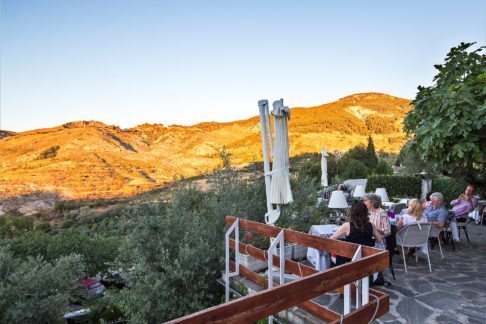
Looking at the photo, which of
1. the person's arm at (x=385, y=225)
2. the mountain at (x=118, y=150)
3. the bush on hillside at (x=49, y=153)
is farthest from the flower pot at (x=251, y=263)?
the bush on hillside at (x=49, y=153)

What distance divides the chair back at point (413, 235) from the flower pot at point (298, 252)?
1433 millimetres

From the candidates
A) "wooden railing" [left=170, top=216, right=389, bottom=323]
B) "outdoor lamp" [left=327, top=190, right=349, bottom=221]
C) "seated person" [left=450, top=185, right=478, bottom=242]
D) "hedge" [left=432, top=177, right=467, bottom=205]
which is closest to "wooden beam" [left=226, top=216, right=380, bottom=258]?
"wooden railing" [left=170, top=216, right=389, bottom=323]

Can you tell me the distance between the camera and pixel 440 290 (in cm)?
409

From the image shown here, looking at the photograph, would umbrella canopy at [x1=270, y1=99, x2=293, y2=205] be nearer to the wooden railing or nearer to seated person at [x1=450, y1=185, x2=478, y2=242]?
the wooden railing

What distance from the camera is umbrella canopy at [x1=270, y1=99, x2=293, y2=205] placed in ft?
14.5

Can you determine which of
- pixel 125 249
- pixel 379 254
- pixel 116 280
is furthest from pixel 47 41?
pixel 379 254

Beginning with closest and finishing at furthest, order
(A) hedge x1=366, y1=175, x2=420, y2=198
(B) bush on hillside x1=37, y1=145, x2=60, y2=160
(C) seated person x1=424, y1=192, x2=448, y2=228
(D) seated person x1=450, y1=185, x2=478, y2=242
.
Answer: (C) seated person x1=424, y1=192, x2=448, y2=228, (D) seated person x1=450, y1=185, x2=478, y2=242, (A) hedge x1=366, y1=175, x2=420, y2=198, (B) bush on hillside x1=37, y1=145, x2=60, y2=160

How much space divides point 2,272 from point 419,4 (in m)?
14.6

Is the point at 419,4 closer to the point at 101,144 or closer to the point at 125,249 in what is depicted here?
the point at 125,249

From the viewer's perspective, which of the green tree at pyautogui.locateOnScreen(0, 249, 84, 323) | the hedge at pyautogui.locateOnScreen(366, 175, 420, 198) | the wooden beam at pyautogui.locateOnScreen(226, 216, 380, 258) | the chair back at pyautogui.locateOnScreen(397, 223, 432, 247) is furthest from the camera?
the hedge at pyautogui.locateOnScreen(366, 175, 420, 198)

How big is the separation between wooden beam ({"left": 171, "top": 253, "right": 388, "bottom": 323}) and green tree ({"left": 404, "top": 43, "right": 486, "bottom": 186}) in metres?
2.65

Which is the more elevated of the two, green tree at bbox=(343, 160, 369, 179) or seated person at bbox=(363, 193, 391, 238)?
seated person at bbox=(363, 193, 391, 238)

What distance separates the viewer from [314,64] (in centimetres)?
1784

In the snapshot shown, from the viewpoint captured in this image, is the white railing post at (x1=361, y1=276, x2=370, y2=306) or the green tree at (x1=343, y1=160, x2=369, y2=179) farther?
the green tree at (x1=343, y1=160, x2=369, y2=179)
